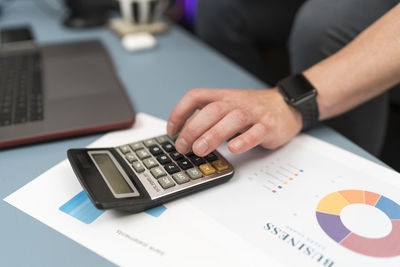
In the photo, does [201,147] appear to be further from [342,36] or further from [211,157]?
[342,36]

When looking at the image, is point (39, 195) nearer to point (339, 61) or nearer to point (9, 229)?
point (9, 229)

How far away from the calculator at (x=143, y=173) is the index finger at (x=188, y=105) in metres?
0.03

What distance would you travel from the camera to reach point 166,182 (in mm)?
406

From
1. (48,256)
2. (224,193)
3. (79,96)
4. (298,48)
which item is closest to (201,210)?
(224,193)

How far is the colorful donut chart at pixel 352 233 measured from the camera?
0.36m

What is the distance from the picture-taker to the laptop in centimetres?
50

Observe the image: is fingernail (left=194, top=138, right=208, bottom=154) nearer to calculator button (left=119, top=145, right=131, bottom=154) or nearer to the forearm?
calculator button (left=119, top=145, right=131, bottom=154)

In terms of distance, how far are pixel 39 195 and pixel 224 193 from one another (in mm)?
216

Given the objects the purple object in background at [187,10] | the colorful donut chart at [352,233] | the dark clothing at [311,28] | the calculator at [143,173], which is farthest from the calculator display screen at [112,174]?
the purple object in background at [187,10]

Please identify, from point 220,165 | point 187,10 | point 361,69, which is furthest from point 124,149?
point 187,10

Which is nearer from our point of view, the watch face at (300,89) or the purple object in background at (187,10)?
the watch face at (300,89)

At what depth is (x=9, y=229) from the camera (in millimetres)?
372

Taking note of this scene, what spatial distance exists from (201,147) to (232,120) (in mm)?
54

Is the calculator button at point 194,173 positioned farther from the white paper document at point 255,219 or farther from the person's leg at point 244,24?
the person's leg at point 244,24
